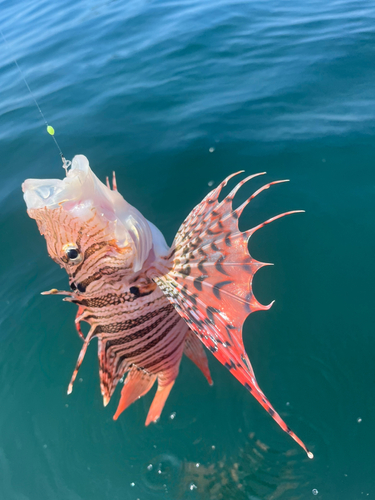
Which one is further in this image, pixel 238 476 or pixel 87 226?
pixel 238 476

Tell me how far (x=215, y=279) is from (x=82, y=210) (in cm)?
124

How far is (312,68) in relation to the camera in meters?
7.73

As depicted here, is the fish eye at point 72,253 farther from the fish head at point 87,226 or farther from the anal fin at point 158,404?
the anal fin at point 158,404

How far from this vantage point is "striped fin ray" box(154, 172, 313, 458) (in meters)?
2.99

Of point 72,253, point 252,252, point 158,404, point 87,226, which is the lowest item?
point 158,404

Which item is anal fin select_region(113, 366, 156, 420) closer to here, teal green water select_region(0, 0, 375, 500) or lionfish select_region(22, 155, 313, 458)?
lionfish select_region(22, 155, 313, 458)

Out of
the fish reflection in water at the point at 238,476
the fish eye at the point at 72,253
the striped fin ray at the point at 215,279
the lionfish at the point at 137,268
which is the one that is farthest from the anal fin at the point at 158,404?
the fish eye at the point at 72,253

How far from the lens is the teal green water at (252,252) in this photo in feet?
13.3

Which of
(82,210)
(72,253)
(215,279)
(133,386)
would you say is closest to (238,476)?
(133,386)

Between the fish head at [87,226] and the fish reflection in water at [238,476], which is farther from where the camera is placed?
the fish reflection in water at [238,476]

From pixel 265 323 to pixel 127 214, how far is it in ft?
7.83

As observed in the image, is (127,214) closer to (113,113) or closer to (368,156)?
(368,156)

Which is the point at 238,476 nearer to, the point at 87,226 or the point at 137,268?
the point at 137,268

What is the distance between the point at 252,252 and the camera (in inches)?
210
